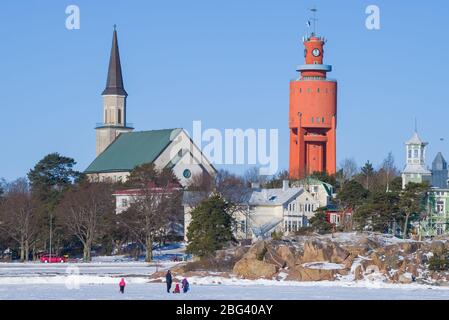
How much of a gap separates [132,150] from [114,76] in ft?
51.5

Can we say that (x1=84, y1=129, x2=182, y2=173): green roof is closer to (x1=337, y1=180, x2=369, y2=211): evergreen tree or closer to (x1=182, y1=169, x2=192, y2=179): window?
(x1=182, y1=169, x2=192, y2=179): window

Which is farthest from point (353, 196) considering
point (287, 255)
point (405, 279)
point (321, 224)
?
point (405, 279)

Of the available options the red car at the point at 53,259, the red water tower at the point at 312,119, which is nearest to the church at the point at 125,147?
the red water tower at the point at 312,119

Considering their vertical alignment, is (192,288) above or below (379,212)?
below

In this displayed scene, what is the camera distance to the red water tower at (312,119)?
127 meters

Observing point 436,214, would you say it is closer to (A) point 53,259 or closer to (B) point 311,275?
(A) point 53,259

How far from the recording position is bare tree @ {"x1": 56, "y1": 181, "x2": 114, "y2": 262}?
96125 mm

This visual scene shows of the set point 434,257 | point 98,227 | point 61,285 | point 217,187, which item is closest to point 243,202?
point 217,187

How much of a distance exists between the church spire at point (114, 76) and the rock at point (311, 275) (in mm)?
85404

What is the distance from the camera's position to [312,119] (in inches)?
5025

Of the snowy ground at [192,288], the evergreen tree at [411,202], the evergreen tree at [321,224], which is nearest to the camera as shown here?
the snowy ground at [192,288]

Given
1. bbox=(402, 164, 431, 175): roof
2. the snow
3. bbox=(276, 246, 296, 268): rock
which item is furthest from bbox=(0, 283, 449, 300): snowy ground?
bbox=(402, 164, 431, 175): roof

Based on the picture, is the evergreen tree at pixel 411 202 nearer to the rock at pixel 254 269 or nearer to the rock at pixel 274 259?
the rock at pixel 274 259

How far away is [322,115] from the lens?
12788 cm
